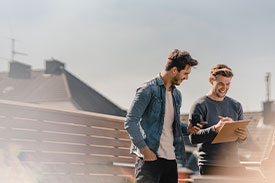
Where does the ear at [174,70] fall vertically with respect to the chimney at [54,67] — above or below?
above

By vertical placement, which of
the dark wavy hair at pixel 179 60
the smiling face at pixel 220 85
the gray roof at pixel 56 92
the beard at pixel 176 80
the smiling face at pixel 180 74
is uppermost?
the dark wavy hair at pixel 179 60

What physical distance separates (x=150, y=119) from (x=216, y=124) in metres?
0.80

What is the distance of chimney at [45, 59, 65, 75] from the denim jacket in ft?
94.7

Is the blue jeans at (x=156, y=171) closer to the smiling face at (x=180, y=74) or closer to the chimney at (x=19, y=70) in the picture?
the smiling face at (x=180, y=74)

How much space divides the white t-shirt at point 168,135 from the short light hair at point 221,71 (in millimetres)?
686

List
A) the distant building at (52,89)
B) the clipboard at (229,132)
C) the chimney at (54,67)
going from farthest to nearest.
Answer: the chimney at (54,67) < the distant building at (52,89) < the clipboard at (229,132)

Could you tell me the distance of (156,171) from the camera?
3.00 meters

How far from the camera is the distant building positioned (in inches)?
1072

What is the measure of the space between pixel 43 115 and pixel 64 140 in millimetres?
409

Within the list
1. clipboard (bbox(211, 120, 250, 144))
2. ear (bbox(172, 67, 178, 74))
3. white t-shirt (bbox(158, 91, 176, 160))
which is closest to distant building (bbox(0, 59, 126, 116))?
clipboard (bbox(211, 120, 250, 144))

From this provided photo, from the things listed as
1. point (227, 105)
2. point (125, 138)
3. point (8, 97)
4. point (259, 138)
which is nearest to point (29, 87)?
point (8, 97)

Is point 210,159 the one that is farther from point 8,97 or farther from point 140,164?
point 8,97

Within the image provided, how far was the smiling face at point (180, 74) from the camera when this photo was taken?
3035 millimetres

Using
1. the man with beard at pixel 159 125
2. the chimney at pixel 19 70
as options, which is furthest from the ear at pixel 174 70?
the chimney at pixel 19 70
